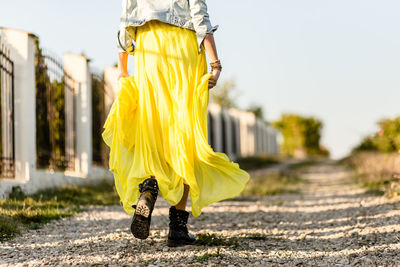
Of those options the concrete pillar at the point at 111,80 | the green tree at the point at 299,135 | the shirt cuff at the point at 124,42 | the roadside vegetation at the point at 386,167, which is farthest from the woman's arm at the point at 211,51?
the green tree at the point at 299,135

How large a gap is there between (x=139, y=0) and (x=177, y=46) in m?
0.45

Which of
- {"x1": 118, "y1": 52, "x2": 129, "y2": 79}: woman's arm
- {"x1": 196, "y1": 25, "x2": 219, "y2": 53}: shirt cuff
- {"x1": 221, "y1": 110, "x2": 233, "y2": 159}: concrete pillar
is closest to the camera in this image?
{"x1": 196, "y1": 25, "x2": 219, "y2": 53}: shirt cuff

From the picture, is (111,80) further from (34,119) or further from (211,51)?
(211,51)

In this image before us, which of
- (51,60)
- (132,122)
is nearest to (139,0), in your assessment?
(132,122)

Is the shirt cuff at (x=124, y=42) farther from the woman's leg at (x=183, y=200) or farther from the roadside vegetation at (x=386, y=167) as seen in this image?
the roadside vegetation at (x=386, y=167)

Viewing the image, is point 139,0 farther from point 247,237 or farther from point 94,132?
point 94,132

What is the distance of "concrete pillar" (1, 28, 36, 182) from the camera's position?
652 cm

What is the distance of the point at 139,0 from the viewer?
3.34m

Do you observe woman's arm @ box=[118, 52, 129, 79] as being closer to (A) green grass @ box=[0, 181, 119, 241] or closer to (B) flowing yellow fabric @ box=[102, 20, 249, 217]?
(B) flowing yellow fabric @ box=[102, 20, 249, 217]

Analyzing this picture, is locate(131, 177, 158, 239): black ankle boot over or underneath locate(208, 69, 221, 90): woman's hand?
underneath

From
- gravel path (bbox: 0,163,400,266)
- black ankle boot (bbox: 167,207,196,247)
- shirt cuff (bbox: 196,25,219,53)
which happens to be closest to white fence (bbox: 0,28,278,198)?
gravel path (bbox: 0,163,400,266)

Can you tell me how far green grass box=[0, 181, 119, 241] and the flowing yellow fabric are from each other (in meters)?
1.33

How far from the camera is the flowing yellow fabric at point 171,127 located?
10.6 ft

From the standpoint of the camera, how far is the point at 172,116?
3295mm
